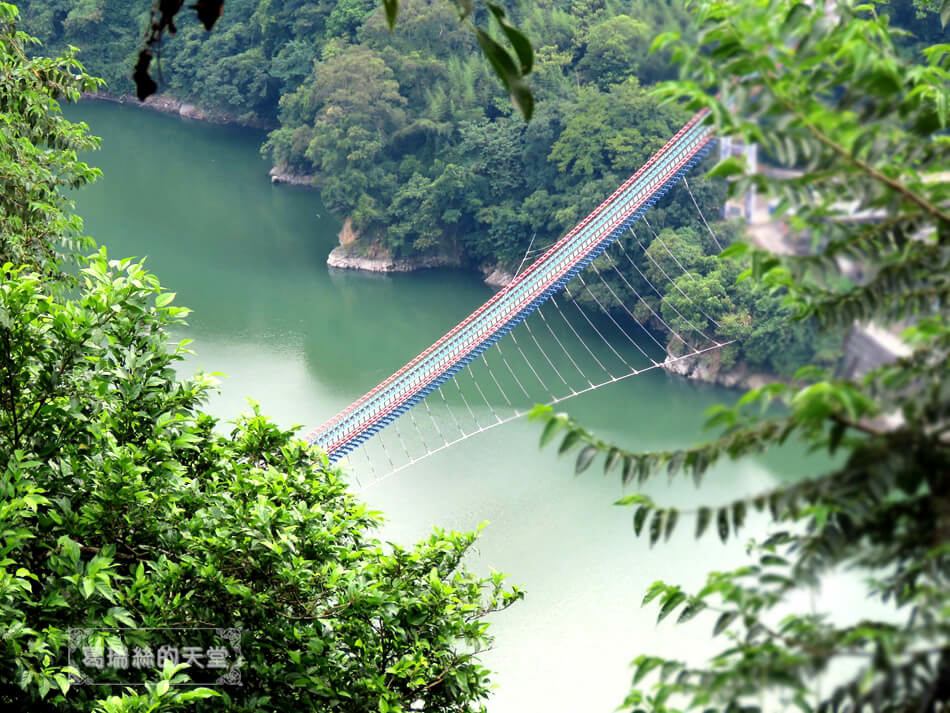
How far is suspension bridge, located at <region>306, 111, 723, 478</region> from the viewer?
7676 millimetres

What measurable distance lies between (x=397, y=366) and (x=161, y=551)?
7621 mm

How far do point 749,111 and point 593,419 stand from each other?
769cm

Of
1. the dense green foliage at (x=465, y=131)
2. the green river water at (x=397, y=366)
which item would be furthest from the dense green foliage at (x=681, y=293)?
the dense green foliage at (x=465, y=131)

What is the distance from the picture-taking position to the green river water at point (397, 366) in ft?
19.2

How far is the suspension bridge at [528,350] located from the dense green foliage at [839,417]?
6.17 meters

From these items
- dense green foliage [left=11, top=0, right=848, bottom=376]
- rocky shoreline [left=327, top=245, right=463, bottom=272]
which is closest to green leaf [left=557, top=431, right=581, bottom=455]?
dense green foliage [left=11, top=0, right=848, bottom=376]

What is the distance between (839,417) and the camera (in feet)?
2.81

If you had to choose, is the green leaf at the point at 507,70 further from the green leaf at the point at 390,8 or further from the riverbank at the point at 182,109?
the riverbank at the point at 182,109

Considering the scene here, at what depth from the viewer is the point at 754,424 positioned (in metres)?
0.94

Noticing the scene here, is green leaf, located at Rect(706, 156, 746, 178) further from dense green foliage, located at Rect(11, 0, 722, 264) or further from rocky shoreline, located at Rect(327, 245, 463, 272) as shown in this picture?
rocky shoreline, located at Rect(327, 245, 463, 272)

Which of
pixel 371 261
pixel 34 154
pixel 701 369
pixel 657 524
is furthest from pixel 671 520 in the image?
pixel 371 261

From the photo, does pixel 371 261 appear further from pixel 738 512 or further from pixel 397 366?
pixel 738 512

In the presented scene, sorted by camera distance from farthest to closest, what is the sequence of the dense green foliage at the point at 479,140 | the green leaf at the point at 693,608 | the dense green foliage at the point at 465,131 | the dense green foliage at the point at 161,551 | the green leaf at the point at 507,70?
1. the dense green foliage at the point at 465,131
2. the dense green foliage at the point at 479,140
3. the dense green foliage at the point at 161,551
4. the green leaf at the point at 693,608
5. the green leaf at the point at 507,70

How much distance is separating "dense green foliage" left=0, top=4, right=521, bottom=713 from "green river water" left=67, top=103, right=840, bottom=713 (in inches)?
29.2
